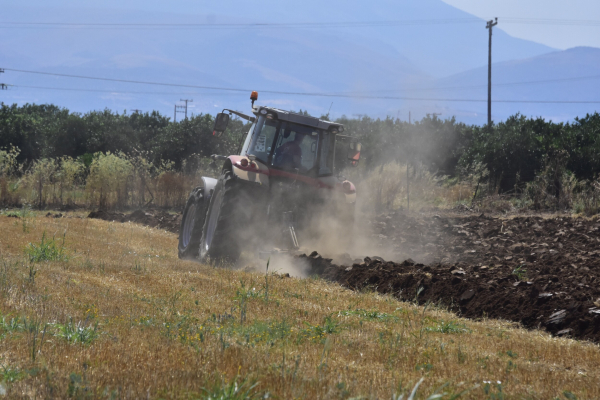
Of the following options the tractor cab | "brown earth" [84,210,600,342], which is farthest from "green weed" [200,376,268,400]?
the tractor cab

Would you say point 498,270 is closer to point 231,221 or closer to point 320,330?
point 231,221

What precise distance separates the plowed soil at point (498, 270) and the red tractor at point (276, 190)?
0.74 m

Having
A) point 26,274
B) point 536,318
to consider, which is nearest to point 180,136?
point 26,274

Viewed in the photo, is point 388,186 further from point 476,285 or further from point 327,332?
point 327,332

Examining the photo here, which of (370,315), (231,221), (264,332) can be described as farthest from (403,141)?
(264,332)

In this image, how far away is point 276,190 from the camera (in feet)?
33.6

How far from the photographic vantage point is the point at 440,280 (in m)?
8.56

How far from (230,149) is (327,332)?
25443 mm

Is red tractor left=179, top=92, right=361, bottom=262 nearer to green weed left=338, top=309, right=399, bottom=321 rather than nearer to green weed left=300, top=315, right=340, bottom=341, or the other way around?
green weed left=338, top=309, right=399, bottom=321

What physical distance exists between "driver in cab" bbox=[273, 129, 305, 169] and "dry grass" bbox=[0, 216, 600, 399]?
8.53ft

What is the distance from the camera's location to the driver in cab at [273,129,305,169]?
10.7m

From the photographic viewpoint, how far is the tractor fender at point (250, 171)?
10047mm

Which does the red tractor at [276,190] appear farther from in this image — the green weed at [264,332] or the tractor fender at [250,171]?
the green weed at [264,332]

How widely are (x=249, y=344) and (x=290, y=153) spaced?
6.19m
